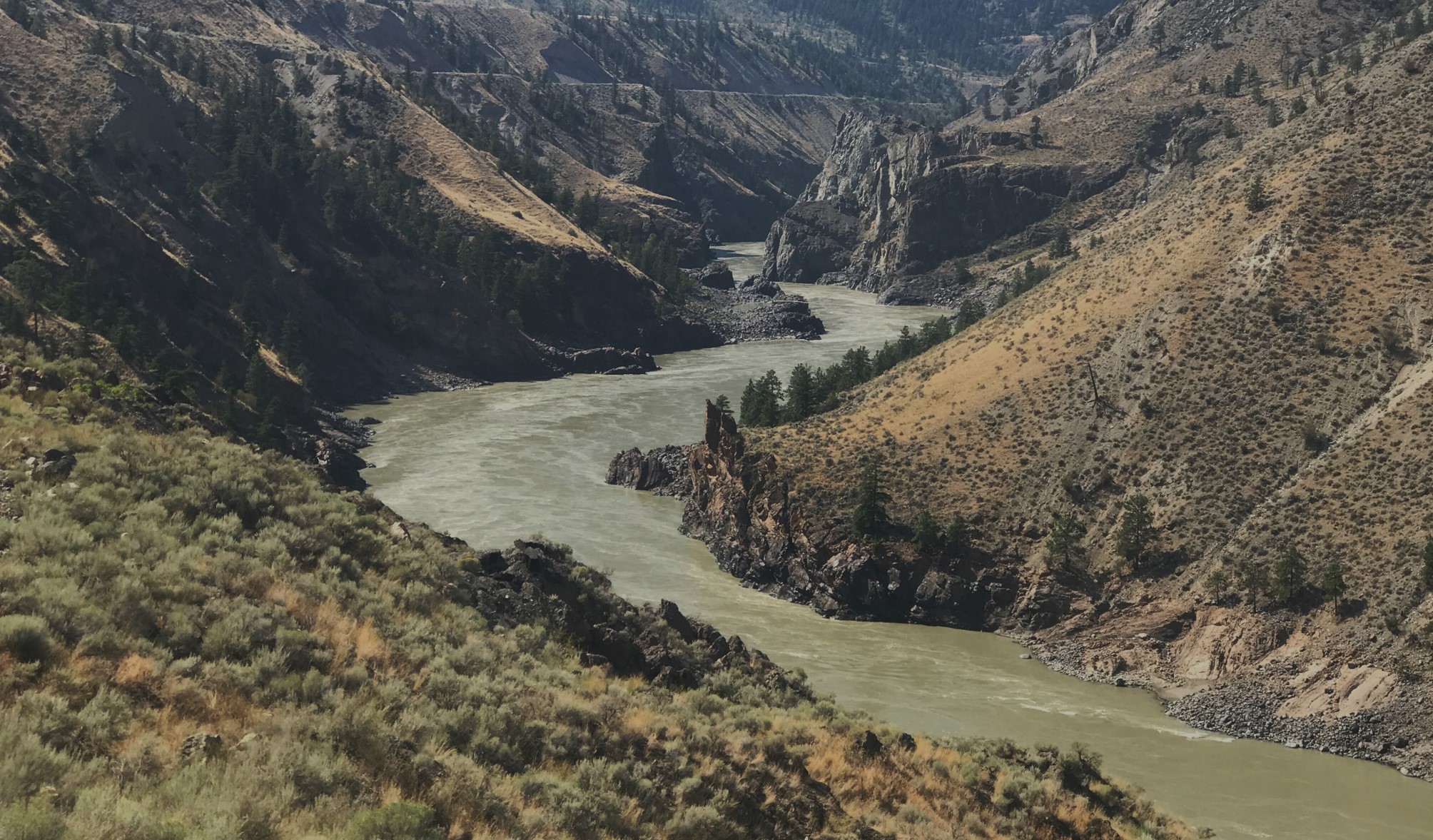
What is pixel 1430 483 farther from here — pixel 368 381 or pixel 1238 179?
pixel 368 381

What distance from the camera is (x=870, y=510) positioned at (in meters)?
66.3

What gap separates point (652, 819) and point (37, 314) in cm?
6930

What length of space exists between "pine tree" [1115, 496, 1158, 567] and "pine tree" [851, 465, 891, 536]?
12975mm

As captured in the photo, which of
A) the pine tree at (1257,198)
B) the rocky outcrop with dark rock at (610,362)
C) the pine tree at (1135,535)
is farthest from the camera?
the rocky outcrop with dark rock at (610,362)

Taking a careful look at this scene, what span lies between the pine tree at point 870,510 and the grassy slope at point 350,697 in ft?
119

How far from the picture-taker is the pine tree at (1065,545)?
201 feet

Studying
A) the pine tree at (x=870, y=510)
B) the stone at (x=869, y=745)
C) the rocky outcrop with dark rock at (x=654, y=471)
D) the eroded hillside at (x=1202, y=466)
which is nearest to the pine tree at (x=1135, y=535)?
the eroded hillside at (x=1202, y=466)

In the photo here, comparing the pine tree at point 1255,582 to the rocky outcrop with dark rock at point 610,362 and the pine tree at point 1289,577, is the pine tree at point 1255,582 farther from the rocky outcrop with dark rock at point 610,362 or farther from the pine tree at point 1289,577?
the rocky outcrop with dark rock at point 610,362

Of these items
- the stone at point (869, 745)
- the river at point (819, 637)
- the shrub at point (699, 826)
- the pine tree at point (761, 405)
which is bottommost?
the river at point (819, 637)

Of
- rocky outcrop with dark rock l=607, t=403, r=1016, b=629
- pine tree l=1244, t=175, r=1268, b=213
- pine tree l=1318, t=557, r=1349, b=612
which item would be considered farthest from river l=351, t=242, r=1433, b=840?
pine tree l=1244, t=175, r=1268, b=213

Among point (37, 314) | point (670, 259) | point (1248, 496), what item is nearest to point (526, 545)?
point (1248, 496)

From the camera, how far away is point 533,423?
361ft

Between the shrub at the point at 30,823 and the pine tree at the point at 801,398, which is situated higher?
the pine tree at the point at 801,398

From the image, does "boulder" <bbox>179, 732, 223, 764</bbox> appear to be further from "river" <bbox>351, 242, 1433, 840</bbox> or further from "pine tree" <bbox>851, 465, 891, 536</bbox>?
"pine tree" <bbox>851, 465, 891, 536</bbox>
